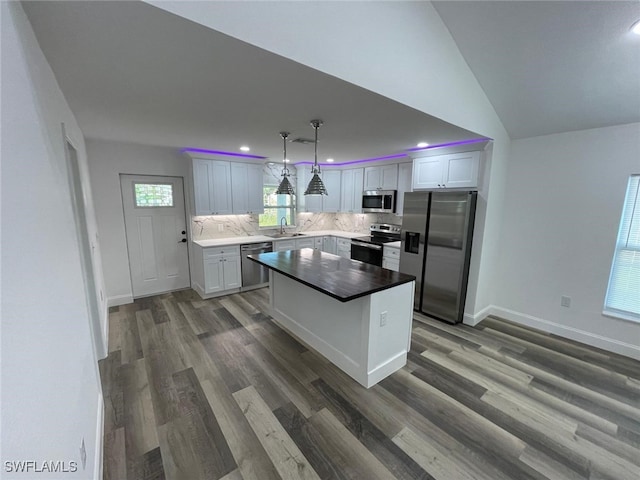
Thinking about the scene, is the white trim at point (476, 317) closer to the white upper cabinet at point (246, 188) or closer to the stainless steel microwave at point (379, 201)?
the stainless steel microwave at point (379, 201)

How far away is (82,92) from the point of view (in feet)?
6.55

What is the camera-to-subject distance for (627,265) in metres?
2.98

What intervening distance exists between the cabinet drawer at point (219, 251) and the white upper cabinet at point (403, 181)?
9.86ft

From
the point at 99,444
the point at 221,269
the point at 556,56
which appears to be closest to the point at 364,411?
the point at 99,444

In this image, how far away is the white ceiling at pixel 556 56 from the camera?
1973mm

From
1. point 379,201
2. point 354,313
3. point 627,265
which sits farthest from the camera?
point 379,201

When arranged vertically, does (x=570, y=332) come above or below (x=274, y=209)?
below

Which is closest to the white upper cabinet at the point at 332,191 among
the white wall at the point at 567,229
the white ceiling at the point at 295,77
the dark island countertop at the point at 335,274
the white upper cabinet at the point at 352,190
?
the white upper cabinet at the point at 352,190

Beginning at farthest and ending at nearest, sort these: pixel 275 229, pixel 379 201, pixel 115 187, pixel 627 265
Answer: pixel 275 229, pixel 379 201, pixel 115 187, pixel 627 265

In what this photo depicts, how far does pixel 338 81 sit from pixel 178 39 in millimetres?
949

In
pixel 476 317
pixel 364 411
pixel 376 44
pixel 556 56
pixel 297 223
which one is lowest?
pixel 364 411

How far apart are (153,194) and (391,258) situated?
415 cm

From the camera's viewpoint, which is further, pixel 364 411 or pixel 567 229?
pixel 567 229

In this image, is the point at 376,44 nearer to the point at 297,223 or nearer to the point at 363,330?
the point at 363,330
